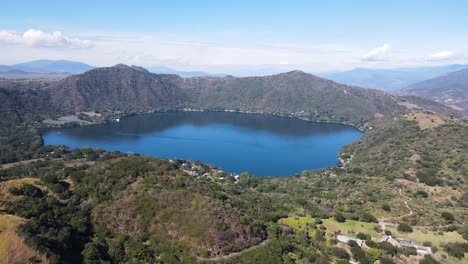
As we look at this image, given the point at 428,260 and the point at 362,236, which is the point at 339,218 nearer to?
the point at 362,236

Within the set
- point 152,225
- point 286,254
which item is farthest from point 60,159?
point 286,254

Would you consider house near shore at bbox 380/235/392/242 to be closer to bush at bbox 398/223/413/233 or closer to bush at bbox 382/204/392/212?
bush at bbox 398/223/413/233

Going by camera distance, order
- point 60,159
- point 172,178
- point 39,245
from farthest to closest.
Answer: point 60,159
point 172,178
point 39,245

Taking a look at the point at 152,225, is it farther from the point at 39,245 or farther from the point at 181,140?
the point at 181,140

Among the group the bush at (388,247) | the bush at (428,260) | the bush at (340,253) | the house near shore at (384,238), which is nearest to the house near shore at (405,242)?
the house near shore at (384,238)

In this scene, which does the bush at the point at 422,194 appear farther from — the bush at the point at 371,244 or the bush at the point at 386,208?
the bush at the point at 371,244

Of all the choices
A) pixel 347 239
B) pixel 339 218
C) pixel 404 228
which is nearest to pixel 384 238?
pixel 404 228
